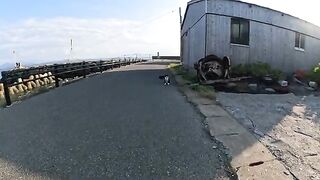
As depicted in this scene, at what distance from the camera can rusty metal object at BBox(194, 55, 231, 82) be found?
1419cm

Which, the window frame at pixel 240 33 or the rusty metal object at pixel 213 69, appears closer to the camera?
the rusty metal object at pixel 213 69

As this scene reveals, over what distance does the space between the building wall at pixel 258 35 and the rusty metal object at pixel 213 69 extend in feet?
5.01

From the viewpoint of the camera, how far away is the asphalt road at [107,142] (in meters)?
4.79

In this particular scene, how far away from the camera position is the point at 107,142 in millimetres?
5918

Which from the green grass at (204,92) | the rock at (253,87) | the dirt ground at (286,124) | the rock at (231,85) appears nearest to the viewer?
the dirt ground at (286,124)

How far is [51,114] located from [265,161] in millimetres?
5322

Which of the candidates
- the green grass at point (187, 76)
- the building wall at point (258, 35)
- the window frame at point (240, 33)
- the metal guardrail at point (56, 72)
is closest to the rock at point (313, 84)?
the building wall at point (258, 35)

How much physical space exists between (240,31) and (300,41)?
19.7 feet

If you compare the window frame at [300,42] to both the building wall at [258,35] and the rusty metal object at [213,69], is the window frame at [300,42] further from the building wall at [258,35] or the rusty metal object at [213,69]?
the rusty metal object at [213,69]

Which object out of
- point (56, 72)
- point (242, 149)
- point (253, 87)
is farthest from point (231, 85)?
point (242, 149)

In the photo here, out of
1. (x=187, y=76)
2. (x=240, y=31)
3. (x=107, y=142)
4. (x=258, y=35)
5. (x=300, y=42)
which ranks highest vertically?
(x=240, y=31)

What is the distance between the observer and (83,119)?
7688mm

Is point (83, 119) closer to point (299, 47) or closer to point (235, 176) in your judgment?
point (235, 176)

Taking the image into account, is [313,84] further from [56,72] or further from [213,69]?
[56,72]
